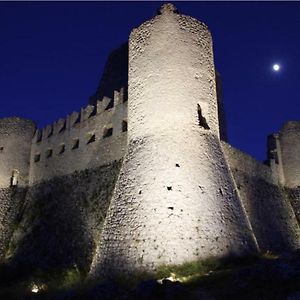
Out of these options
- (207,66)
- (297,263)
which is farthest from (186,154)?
(297,263)

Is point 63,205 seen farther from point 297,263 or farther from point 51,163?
point 297,263

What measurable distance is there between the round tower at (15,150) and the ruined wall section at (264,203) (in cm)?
1334

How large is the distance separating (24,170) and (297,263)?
66.5 feet

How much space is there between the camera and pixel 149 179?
590 inches

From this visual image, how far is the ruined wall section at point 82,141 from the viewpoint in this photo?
863 inches

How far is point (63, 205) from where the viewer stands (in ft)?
74.4

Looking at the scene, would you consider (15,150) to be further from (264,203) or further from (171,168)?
(264,203)

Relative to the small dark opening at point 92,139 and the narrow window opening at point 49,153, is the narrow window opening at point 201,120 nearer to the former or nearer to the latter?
the small dark opening at point 92,139

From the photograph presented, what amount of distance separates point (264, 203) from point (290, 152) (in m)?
5.61

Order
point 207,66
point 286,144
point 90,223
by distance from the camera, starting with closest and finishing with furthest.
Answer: point 207,66
point 90,223
point 286,144

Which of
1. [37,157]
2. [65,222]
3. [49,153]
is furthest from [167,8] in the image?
[37,157]

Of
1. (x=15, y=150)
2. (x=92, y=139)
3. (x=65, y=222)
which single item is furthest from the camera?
(x=15, y=150)

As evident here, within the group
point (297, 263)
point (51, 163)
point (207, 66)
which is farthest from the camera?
point (51, 163)

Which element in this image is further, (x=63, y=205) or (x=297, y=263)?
(x=63, y=205)
